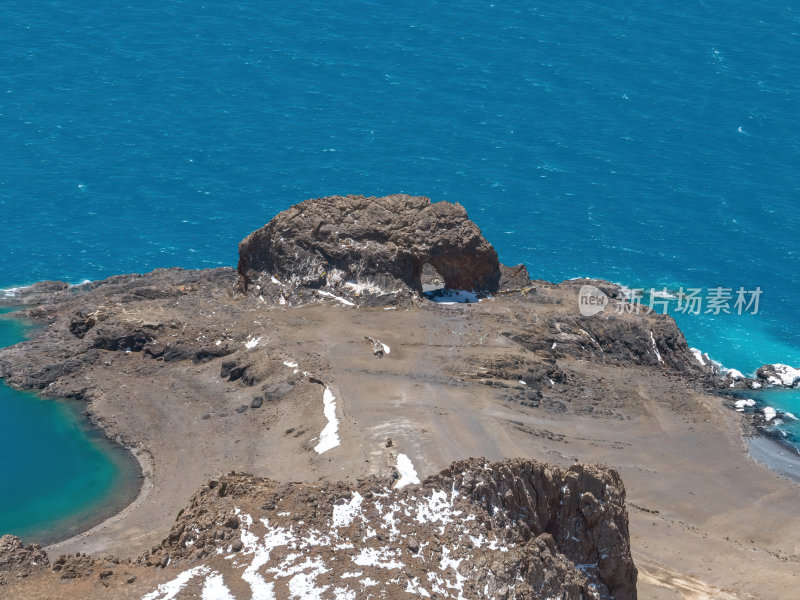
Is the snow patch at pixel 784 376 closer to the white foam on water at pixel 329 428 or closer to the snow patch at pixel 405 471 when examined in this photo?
the white foam on water at pixel 329 428

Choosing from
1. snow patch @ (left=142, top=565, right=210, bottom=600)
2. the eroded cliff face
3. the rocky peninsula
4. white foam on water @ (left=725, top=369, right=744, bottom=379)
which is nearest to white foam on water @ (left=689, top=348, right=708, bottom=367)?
the rocky peninsula

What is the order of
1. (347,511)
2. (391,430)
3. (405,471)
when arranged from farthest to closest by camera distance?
1. (391,430)
2. (405,471)
3. (347,511)

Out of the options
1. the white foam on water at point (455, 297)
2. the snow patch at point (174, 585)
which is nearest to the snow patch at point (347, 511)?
the snow patch at point (174, 585)

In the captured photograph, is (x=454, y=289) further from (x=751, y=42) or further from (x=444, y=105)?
(x=751, y=42)

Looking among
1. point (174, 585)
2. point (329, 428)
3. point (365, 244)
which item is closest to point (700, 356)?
point (365, 244)

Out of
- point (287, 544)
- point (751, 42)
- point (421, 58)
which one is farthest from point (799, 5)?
point (287, 544)

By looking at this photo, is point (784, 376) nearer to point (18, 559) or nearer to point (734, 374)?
point (734, 374)
